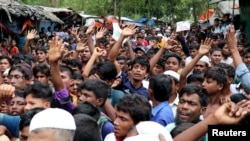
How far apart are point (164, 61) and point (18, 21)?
11.1 meters

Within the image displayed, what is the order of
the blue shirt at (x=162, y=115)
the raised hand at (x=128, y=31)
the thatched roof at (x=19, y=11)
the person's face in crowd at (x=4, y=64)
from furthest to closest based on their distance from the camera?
the thatched roof at (x=19, y=11) < the person's face in crowd at (x=4, y=64) < the raised hand at (x=128, y=31) < the blue shirt at (x=162, y=115)

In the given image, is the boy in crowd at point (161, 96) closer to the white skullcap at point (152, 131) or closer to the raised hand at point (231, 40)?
the raised hand at point (231, 40)

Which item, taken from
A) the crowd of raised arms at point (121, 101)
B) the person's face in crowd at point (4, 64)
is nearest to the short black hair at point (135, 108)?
the crowd of raised arms at point (121, 101)

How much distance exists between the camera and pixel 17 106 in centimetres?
439

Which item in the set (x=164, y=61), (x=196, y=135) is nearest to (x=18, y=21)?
(x=164, y=61)

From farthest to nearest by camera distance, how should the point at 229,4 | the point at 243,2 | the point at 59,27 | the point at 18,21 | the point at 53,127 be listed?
the point at 59,27 < the point at 229,4 < the point at 18,21 < the point at 243,2 < the point at 53,127

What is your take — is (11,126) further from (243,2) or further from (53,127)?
(243,2)

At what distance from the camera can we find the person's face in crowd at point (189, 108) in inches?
159

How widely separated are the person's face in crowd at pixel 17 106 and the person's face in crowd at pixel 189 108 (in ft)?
4.59

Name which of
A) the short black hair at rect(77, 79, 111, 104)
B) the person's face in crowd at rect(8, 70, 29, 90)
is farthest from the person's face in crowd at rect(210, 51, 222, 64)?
the short black hair at rect(77, 79, 111, 104)

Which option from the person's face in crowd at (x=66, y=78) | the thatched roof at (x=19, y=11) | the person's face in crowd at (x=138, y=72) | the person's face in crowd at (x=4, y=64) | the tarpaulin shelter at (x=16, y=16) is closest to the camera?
the person's face in crowd at (x=66, y=78)

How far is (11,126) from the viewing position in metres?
4.04

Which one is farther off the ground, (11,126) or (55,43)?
(55,43)

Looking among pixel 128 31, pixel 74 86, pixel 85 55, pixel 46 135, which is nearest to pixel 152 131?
pixel 46 135
